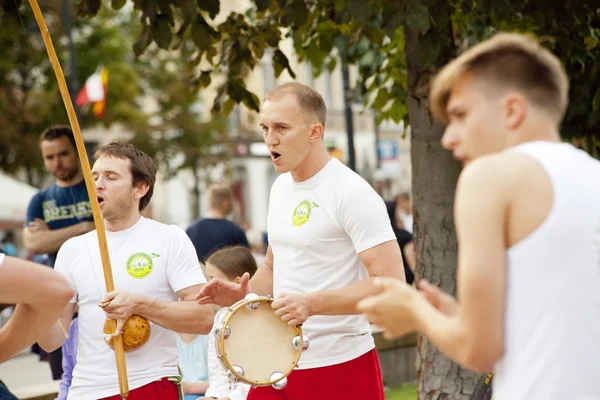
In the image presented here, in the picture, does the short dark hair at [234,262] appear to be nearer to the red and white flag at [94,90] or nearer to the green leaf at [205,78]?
the green leaf at [205,78]

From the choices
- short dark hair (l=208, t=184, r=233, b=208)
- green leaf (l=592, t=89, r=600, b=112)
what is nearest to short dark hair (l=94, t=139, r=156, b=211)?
green leaf (l=592, t=89, r=600, b=112)

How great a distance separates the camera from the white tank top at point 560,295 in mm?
2543

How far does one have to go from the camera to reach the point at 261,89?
154 ft

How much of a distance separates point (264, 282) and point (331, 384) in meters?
0.76

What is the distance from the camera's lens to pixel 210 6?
6.54 meters

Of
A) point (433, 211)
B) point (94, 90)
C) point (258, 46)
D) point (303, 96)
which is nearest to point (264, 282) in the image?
point (303, 96)

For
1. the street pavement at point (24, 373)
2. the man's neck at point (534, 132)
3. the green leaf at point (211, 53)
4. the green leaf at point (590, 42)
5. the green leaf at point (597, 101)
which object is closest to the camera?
the man's neck at point (534, 132)

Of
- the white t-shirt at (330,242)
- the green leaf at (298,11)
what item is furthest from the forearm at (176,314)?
the green leaf at (298,11)

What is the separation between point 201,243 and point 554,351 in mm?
7708

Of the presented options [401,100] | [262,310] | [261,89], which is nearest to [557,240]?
[262,310]

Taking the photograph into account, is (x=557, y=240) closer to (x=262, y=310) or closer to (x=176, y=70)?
(x=262, y=310)

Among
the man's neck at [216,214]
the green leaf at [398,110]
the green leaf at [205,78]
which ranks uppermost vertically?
the green leaf at [205,78]

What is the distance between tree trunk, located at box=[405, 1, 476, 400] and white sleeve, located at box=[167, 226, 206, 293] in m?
2.77

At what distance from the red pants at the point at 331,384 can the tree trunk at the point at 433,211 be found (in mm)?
2430
